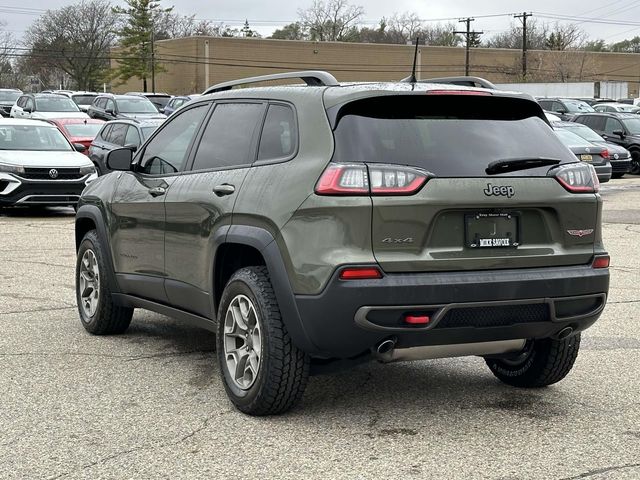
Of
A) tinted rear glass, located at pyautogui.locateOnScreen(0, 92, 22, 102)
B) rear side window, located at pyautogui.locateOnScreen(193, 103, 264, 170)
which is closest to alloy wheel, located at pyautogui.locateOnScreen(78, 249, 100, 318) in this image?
rear side window, located at pyautogui.locateOnScreen(193, 103, 264, 170)

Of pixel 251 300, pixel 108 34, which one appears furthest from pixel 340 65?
pixel 251 300

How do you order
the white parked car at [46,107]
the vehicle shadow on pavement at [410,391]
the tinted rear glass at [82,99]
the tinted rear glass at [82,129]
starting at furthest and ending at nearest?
1. the tinted rear glass at [82,99]
2. the white parked car at [46,107]
3. the tinted rear glass at [82,129]
4. the vehicle shadow on pavement at [410,391]

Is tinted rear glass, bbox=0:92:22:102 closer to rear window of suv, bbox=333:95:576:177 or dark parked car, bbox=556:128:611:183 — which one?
dark parked car, bbox=556:128:611:183

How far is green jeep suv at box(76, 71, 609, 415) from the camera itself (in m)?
4.83

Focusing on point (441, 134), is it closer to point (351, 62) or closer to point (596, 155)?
point (596, 155)

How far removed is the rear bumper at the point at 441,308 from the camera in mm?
4777

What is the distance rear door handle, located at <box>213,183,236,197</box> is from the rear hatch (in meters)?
0.84

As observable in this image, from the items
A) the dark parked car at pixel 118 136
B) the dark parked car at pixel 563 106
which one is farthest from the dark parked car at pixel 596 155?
the dark parked car at pixel 563 106

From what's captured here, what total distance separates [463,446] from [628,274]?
6604 mm

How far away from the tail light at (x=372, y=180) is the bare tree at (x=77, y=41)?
300 feet

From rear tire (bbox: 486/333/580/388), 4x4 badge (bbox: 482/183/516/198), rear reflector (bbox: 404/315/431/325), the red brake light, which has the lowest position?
rear tire (bbox: 486/333/580/388)

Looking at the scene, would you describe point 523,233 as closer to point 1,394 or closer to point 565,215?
point 565,215

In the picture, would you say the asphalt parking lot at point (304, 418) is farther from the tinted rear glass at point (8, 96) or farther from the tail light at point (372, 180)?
the tinted rear glass at point (8, 96)

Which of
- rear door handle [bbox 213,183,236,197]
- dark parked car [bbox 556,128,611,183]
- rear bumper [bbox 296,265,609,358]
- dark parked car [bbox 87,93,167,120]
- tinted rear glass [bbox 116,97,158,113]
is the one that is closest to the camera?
rear bumper [bbox 296,265,609,358]
